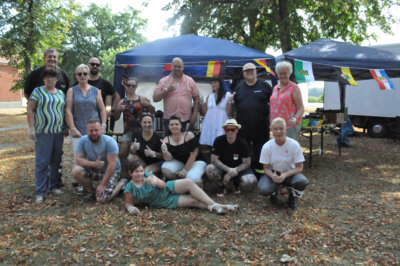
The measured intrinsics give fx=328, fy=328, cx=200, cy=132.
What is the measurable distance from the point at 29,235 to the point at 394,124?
10988mm

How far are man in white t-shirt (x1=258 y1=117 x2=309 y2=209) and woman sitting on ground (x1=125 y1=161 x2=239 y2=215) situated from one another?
0.55m

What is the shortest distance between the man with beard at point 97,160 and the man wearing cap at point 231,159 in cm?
128

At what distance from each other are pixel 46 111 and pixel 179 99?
6.22 ft

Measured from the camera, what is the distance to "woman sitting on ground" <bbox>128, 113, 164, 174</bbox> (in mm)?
4426

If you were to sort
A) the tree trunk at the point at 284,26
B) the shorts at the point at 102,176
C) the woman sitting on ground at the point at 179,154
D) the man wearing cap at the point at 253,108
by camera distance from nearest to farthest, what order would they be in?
the shorts at the point at 102,176 → the woman sitting on ground at the point at 179,154 → the man wearing cap at the point at 253,108 → the tree trunk at the point at 284,26

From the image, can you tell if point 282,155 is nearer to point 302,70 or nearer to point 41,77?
point 302,70

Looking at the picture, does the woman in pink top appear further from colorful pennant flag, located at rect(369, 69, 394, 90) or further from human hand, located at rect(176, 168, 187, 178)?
colorful pennant flag, located at rect(369, 69, 394, 90)

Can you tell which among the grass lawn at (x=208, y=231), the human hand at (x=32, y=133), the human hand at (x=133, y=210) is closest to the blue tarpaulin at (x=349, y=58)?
the grass lawn at (x=208, y=231)

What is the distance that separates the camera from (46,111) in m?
4.12

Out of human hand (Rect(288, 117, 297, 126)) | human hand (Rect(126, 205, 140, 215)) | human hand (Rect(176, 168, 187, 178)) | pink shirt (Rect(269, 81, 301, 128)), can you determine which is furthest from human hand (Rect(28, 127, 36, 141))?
human hand (Rect(288, 117, 297, 126))

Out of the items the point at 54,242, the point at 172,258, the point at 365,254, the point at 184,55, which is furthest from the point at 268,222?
the point at 184,55

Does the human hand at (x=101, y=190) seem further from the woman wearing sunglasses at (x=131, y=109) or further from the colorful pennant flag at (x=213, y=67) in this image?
the colorful pennant flag at (x=213, y=67)

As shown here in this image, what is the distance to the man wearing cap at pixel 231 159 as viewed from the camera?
4.40m

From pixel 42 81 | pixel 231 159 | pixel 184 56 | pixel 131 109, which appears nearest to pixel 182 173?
pixel 231 159
